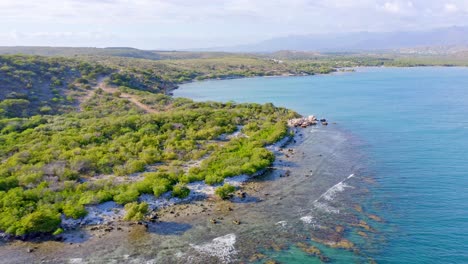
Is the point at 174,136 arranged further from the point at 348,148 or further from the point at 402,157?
the point at 402,157

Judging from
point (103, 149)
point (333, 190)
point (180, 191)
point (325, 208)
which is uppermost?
point (103, 149)

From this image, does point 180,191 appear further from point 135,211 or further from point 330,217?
point 330,217

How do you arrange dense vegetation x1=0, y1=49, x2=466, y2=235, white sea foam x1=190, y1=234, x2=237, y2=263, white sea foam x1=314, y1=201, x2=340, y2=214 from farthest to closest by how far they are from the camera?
1. dense vegetation x1=0, y1=49, x2=466, y2=235
2. white sea foam x1=314, y1=201, x2=340, y2=214
3. white sea foam x1=190, y1=234, x2=237, y2=263

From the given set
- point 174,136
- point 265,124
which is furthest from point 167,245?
point 265,124

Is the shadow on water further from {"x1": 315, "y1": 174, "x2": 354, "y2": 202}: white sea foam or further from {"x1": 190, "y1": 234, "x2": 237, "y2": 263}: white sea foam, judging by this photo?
{"x1": 315, "y1": 174, "x2": 354, "y2": 202}: white sea foam

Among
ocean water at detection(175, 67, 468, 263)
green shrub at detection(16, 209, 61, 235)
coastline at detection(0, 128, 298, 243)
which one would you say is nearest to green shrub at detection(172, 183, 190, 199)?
coastline at detection(0, 128, 298, 243)

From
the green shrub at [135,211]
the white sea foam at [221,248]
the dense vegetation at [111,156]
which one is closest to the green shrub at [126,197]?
the dense vegetation at [111,156]

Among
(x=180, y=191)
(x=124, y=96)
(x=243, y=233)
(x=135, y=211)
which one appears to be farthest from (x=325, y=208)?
(x=124, y=96)
